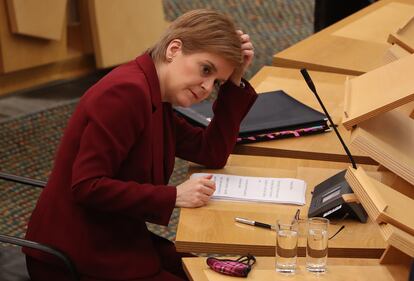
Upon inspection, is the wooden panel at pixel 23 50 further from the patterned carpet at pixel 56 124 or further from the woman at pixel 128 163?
the woman at pixel 128 163

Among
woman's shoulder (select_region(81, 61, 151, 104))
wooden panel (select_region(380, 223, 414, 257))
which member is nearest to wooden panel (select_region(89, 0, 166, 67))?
woman's shoulder (select_region(81, 61, 151, 104))

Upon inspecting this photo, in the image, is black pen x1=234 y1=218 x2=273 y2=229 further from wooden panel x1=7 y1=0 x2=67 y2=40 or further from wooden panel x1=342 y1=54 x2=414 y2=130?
wooden panel x1=7 y1=0 x2=67 y2=40

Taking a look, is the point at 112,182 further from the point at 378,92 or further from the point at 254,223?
the point at 378,92

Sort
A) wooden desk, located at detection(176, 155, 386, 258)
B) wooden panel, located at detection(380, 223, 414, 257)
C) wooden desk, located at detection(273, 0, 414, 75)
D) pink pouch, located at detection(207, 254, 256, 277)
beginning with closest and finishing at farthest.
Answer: wooden panel, located at detection(380, 223, 414, 257) < pink pouch, located at detection(207, 254, 256, 277) < wooden desk, located at detection(176, 155, 386, 258) < wooden desk, located at detection(273, 0, 414, 75)

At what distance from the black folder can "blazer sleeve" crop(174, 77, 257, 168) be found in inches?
5.5

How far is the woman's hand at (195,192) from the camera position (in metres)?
2.03

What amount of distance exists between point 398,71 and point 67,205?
86cm

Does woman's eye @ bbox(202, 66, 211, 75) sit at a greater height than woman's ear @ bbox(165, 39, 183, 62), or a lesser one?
lesser

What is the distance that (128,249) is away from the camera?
79.9 inches

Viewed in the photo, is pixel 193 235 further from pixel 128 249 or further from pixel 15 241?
pixel 15 241

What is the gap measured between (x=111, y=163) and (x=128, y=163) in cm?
10

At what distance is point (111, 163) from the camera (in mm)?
1923

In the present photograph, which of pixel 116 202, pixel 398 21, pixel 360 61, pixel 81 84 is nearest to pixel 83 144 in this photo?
pixel 116 202

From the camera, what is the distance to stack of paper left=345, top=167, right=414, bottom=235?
5.23 feet
